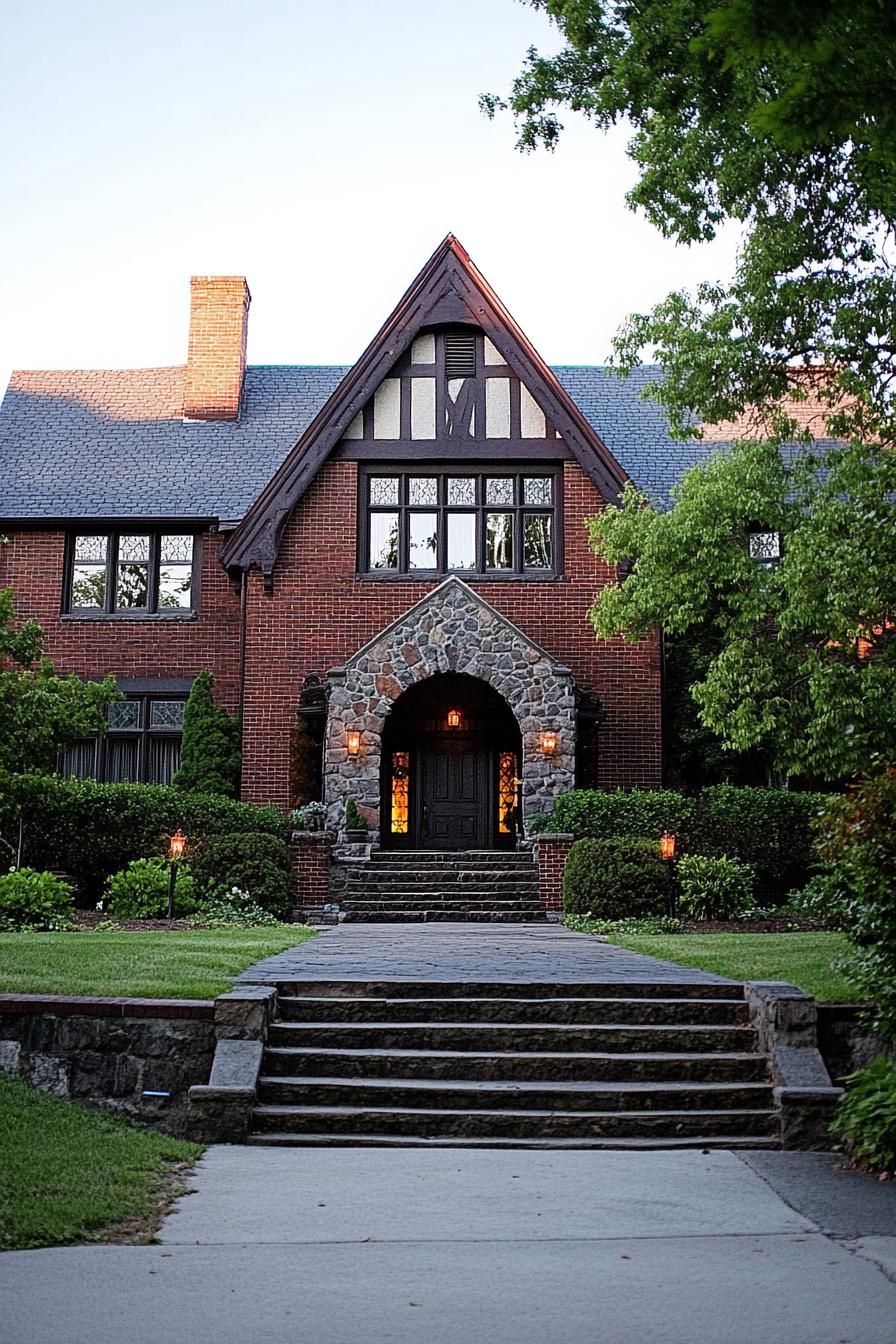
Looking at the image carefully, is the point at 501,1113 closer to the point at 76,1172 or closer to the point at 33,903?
the point at 76,1172

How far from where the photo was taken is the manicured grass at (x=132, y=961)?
890cm

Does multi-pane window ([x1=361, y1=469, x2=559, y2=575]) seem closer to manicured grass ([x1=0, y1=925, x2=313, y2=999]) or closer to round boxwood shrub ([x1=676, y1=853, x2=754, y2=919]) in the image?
round boxwood shrub ([x1=676, y1=853, x2=754, y2=919])

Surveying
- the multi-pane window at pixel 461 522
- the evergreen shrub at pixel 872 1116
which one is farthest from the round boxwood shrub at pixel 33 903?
the evergreen shrub at pixel 872 1116

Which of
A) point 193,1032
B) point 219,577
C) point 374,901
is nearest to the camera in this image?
point 193,1032

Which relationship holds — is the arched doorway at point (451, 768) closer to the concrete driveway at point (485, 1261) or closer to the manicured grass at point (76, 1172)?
the manicured grass at point (76, 1172)

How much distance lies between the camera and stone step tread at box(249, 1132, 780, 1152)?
7.66 metres

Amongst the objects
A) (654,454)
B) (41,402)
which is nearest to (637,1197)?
(654,454)

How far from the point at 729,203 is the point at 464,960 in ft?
26.3

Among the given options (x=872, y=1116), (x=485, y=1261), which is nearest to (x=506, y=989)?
(x=872, y=1116)

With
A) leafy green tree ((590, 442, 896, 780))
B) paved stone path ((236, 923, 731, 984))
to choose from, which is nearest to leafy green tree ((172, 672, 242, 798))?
paved stone path ((236, 923, 731, 984))

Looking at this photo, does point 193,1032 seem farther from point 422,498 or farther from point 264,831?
point 422,498

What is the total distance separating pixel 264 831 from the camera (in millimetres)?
18922

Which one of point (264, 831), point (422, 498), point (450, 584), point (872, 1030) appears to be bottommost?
point (872, 1030)

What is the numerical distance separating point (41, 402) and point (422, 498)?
9.14m
